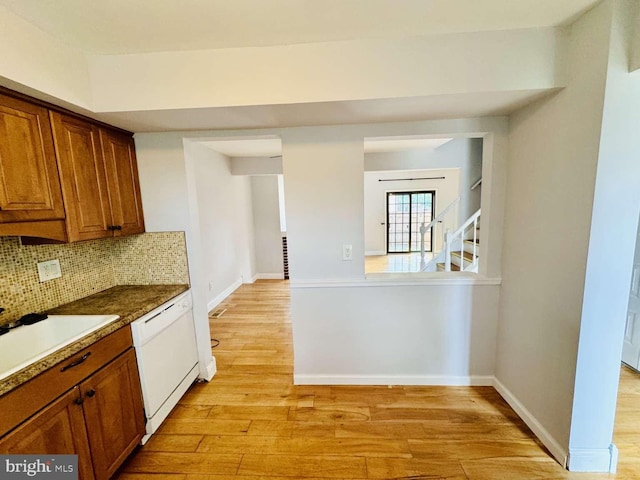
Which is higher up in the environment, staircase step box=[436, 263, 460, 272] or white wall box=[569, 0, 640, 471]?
white wall box=[569, 0, 640, 471]

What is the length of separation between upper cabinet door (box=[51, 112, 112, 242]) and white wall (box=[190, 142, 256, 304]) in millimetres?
1478

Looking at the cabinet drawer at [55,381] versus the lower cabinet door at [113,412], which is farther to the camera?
the lower cabinet door at [113,412]

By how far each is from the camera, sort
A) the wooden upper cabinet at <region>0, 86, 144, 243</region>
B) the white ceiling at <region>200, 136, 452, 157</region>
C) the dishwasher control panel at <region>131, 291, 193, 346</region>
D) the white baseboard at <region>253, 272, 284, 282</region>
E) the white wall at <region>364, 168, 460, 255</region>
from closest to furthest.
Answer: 1. the wooden upper cabinet at <region>0, 86, 144, 243</region>
2. the dishwasher control panel at <region>131, 291, 193, 346</region>
3. the white ceiling at <region>200, 136, 452, 157</region>
4. the white baseboard at <region>253, 272, 284, 282</region>
5. the white wall at <region>364, 168, 460, 255</region>

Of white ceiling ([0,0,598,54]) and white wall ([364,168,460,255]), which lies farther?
white wall ([364,168,460,255])

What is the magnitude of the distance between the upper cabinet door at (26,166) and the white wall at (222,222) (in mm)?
1772

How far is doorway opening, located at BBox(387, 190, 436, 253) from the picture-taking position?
26.3ft

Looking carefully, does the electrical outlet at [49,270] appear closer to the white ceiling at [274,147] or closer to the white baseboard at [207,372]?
the white baseboard at [207,372]

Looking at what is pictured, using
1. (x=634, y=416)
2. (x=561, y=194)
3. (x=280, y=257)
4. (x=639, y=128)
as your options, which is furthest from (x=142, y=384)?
(x=280, y=257)

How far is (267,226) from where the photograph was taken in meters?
5.80

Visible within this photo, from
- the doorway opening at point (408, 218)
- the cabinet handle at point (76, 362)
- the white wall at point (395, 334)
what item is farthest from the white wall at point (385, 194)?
the cabinet handle at point (76, 362)

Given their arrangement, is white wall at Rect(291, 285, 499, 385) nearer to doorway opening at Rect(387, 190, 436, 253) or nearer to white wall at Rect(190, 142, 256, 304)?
white wall at Rect(190, 142, 256, 304)

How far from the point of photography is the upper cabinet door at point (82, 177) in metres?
1.53

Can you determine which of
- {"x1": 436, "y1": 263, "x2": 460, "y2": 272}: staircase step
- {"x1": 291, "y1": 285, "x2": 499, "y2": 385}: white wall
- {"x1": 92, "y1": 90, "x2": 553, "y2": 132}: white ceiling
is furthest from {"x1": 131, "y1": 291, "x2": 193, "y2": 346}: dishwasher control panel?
{"x1": 436, "y1": 263, "x2": 460, "y2": 272}: staircase step

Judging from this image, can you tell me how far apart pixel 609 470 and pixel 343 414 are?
1557 mm
